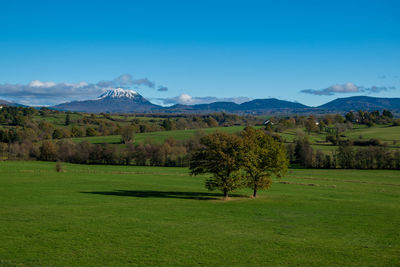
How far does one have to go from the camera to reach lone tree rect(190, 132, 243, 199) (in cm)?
4553

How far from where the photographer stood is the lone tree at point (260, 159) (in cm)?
4682

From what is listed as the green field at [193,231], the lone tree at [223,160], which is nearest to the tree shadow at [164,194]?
the green field at [193,231]

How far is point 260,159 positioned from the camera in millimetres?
47688

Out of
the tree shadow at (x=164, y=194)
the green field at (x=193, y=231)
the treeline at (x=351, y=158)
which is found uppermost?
the treeline at (x=351, y=158)

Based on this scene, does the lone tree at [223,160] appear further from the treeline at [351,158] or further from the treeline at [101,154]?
the treeline at [351,158]

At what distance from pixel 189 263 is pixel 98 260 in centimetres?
510

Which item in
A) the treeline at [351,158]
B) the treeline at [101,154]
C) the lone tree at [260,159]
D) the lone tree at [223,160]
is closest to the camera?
the lone tree at [223,160]

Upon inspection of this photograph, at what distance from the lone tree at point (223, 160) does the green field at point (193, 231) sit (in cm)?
233

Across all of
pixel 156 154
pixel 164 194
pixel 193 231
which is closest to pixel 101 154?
pixel 156 154

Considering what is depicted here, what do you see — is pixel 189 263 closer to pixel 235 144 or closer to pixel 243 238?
pixel 243 238

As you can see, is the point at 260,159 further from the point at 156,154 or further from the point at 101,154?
the point at 101,154

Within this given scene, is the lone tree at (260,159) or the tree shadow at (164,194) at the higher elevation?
the lone tree at (260,159)

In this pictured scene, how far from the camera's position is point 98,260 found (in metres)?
20.2

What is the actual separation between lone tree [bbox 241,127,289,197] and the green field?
2517mm
